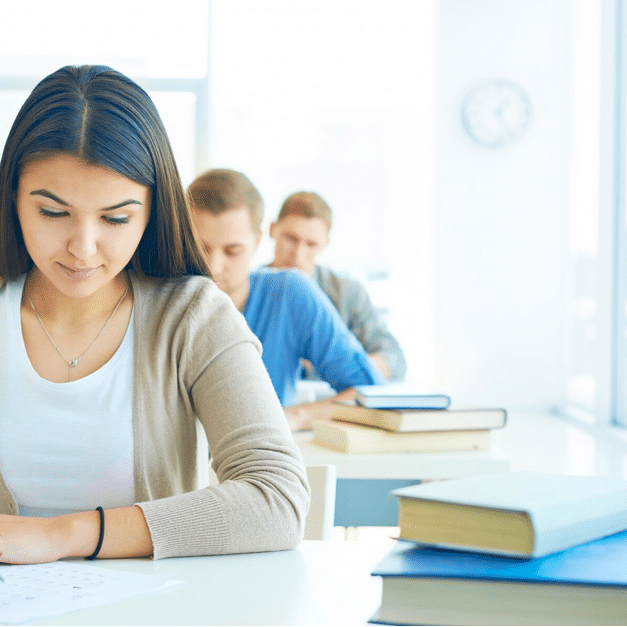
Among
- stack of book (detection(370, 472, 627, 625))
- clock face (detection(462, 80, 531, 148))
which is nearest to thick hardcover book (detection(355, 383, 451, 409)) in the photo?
stack of book (detection(370, 472, 627, 625))

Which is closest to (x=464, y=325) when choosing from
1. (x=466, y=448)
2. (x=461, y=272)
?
(x=461, y=272)

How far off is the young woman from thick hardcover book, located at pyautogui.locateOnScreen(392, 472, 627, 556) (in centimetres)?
36

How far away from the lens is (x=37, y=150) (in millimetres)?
1114

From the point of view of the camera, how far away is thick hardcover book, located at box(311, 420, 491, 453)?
1773 mm

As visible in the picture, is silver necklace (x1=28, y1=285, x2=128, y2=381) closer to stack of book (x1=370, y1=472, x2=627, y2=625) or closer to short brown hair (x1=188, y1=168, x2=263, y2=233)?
stack of book (x1=370, y1=472, x2=627, y2=625)

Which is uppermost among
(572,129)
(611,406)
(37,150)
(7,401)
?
(572,129)

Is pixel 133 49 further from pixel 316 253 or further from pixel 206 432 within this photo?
pixel 206 432

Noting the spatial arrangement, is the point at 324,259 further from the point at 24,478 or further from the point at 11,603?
the point at 11,603

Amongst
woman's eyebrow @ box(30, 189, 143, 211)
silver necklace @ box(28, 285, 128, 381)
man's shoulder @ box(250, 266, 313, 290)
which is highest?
woman's eyebrow @ box(30, 189, 143, 211)

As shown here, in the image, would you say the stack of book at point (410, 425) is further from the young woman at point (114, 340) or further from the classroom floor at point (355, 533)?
the classroom floor at point (355, 533)

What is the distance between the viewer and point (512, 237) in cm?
563

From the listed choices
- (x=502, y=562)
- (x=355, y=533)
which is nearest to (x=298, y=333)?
(x=355, y=533)

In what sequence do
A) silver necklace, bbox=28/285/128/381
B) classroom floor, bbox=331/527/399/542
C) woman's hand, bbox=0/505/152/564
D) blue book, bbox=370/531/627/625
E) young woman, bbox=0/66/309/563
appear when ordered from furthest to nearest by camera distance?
classroom floor, bbox=331/527/399/542, silver necklace, bbox=28/285/128/381, young woman, bbox=0/66/309/563, woman's hand, bbox=0/505/152/564, blue book, bbox=370/531/627/625

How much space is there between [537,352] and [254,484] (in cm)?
485
